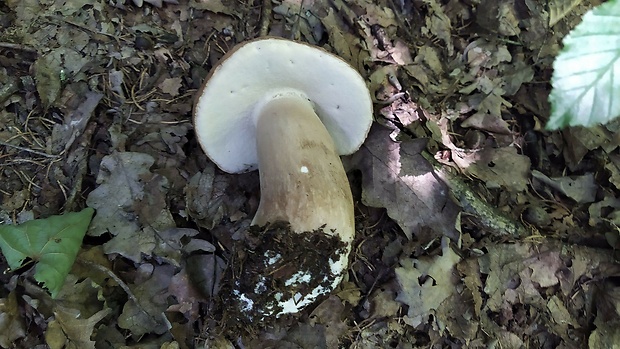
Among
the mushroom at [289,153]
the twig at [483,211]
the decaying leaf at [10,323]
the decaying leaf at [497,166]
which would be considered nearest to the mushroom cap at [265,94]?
the mushroom at [289,153]

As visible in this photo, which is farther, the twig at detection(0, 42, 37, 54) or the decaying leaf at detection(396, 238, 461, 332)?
the twig at detection(0, 42, 37, 54)

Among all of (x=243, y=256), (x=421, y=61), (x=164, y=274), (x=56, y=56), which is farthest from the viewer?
(x=421, y=61)

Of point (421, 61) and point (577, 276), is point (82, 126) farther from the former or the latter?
point (577, 276)

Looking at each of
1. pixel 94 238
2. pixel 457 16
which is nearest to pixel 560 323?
pixel 457 16

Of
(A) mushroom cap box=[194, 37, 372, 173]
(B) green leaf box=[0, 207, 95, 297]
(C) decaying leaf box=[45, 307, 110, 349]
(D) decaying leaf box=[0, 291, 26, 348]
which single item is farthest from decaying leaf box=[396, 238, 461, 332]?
(D) decaying leaf box=[0, 291, 26, 348]

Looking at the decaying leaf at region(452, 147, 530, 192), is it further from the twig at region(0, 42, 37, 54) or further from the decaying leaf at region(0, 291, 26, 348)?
the twig at region(0, 42, 37, 54)

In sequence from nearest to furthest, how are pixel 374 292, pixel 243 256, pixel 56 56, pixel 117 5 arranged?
1. pixel 243 256
2. pixel 374 292
3. pixel 56 56
4. pixel 117 5

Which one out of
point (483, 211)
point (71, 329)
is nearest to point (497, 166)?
point (483, 211)

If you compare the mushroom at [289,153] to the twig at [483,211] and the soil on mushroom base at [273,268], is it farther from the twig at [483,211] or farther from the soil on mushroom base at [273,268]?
the twig at [483,211]

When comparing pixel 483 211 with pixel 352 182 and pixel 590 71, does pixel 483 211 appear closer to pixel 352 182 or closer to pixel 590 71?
pixel 352 182
